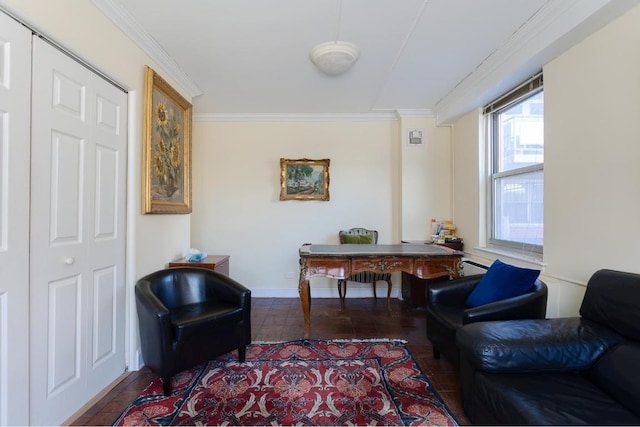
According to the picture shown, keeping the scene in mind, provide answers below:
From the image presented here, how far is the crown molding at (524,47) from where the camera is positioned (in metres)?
1.93

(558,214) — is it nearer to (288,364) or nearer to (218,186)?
(288,364)

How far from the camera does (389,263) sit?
9.18 ft

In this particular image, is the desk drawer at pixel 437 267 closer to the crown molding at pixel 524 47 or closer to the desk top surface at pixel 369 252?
the desk top surface at pixel 369 252

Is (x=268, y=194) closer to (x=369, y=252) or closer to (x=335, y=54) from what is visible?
(x=369, y=252)

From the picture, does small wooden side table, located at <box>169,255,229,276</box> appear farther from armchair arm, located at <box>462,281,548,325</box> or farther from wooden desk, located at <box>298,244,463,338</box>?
armchair arm, located at <box>462,281,548,325</box>

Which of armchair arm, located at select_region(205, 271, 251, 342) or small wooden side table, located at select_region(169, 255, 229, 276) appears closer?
armchair arm, located at select_region(205, 271, 251, 342)

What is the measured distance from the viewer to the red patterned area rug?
1757 millimetres

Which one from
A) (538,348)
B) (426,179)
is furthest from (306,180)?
(538,348)

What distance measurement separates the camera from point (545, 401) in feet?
4.11

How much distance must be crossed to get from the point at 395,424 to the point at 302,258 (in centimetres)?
146

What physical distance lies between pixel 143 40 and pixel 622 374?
3.73 metres

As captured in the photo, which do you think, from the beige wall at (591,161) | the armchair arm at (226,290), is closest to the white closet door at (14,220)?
the armchair arm at (226,290)

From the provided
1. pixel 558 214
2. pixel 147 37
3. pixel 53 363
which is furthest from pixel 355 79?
pixel 53 363

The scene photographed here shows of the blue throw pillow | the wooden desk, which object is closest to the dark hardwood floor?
the wooden desk
